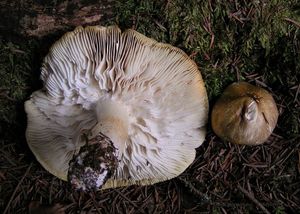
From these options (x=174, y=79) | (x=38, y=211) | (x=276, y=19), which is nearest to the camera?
(x=174, y=79)

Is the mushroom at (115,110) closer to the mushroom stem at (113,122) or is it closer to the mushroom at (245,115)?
the mushroom stem at (113,122)

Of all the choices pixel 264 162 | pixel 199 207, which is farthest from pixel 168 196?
pixel 264 162

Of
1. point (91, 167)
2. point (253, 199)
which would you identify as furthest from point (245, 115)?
point (91, 167)

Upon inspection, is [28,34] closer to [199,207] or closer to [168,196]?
[168,196]

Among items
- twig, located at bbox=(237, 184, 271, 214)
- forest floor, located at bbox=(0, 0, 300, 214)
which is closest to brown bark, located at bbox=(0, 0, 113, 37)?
forest floor, located at bbox=(0, 0, 300, 214)

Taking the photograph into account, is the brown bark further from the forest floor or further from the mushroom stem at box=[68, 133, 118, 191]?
the mushroom stem at box=[68, 133, 118, 191]

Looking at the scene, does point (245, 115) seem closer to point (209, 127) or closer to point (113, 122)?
point (209, 127)
